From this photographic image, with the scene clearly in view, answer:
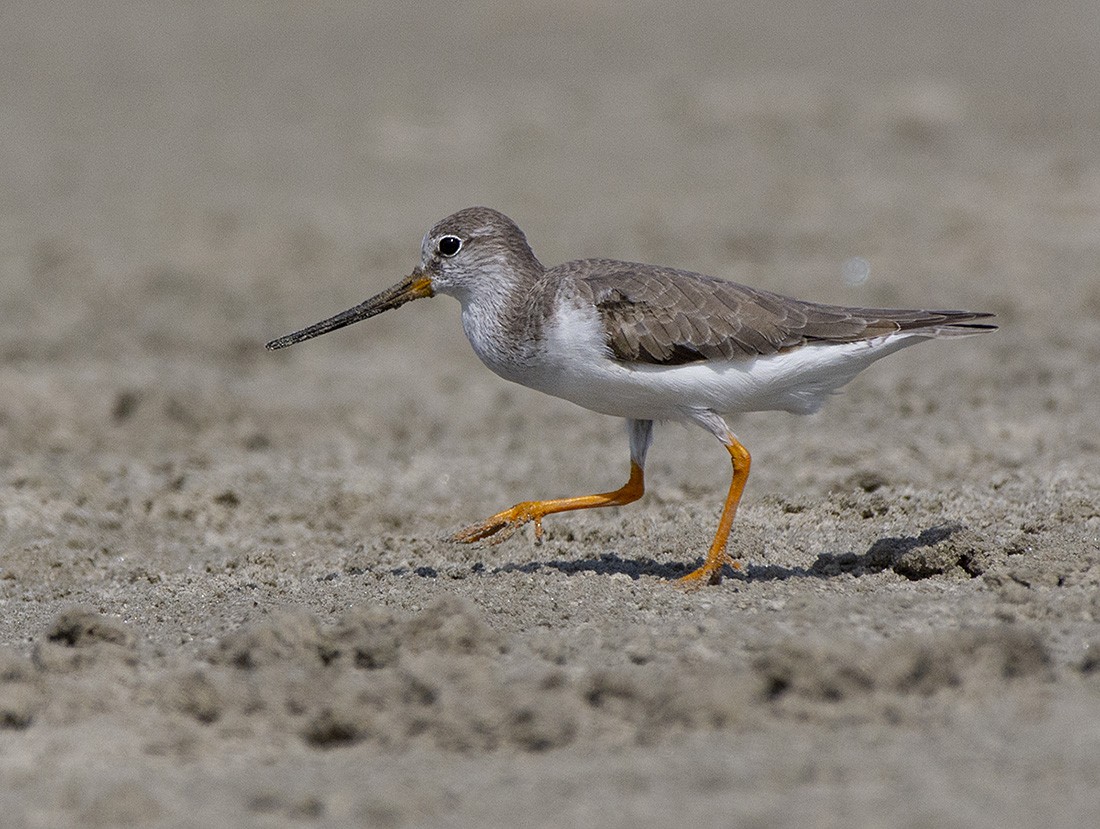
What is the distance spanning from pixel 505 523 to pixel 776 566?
55.9 inches

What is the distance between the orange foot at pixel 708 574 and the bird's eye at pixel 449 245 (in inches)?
83.8

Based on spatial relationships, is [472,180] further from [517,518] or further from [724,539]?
[724,539]

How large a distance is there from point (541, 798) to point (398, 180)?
13.9 m

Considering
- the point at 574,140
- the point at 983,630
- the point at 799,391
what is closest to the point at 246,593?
the point at 799,391

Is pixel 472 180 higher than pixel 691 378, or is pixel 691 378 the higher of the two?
pixel 472 180

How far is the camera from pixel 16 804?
16.1 feet

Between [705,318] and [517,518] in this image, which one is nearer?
[705,318]

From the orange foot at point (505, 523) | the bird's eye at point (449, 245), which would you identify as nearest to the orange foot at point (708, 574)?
the orange foot at point (505, 523)

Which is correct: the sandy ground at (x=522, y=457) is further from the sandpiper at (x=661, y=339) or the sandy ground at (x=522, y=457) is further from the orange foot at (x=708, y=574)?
the sandpiper at (x=661, y=339)

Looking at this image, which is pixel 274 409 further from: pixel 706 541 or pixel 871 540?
pixel 871 540

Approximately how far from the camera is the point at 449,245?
26.5 feet

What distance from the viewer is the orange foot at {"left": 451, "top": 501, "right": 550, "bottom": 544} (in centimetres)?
787

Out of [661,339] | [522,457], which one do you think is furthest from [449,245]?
[522,457]

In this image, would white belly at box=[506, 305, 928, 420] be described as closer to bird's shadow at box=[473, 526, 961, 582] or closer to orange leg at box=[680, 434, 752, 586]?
orange leg at box=[680, 434, 752, 586]
